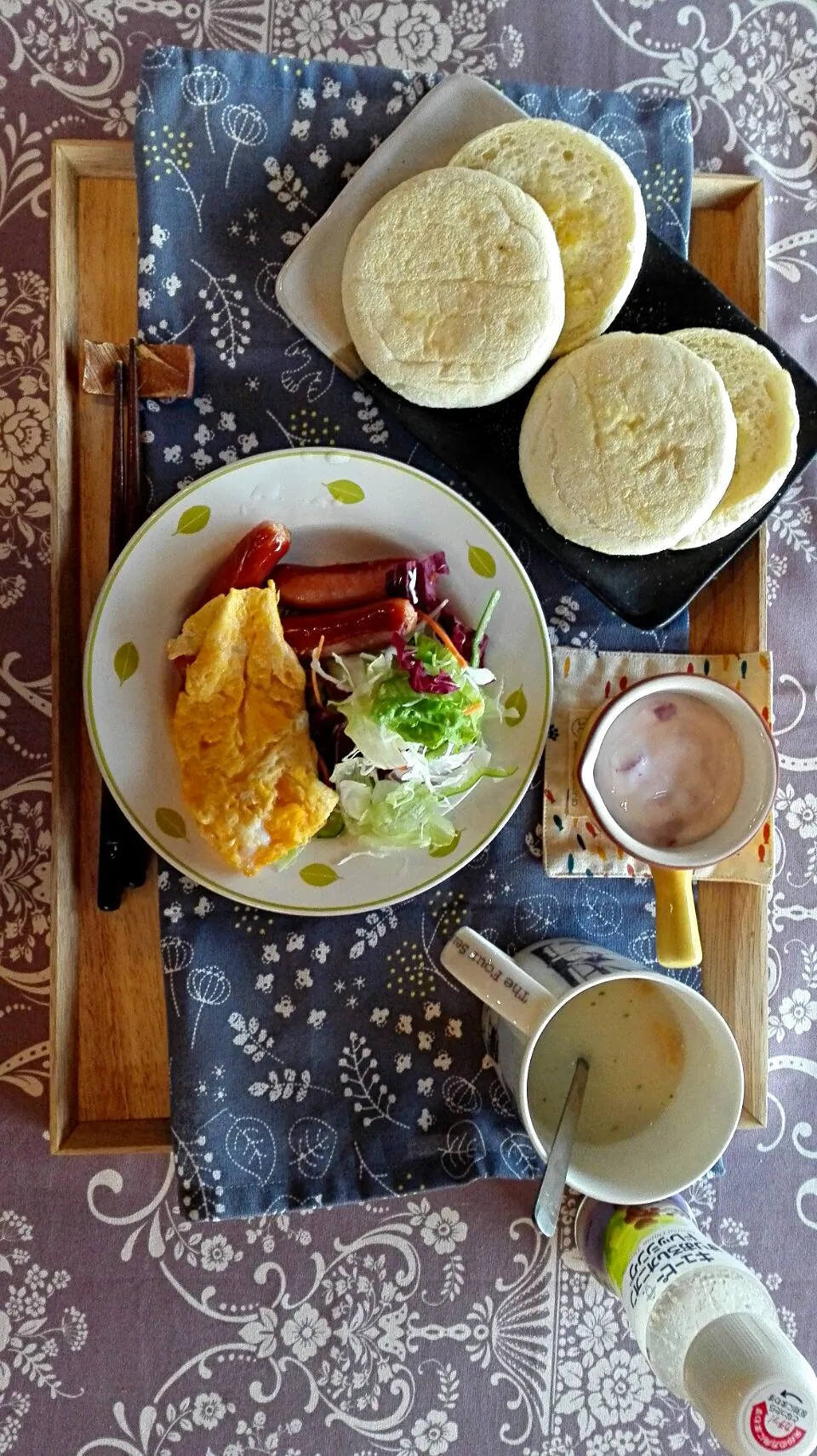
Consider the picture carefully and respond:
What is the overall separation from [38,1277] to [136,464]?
118cm

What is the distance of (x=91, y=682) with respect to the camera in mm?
1198

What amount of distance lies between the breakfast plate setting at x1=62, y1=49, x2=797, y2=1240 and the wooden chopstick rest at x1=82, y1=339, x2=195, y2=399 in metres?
0.01

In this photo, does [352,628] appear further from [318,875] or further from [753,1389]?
[753,1389]

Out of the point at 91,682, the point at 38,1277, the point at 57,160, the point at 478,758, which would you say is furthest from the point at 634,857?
the point at 57,160

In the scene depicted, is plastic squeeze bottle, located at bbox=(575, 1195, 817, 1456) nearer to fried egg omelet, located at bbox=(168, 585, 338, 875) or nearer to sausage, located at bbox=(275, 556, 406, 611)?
fried egg omelet, located at bbox=(168, 585, 338, 875)

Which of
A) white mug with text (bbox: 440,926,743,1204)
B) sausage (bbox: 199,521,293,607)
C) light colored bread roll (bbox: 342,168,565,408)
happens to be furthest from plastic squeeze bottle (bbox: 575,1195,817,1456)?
light colored bread roll (bbox: 342,168,565,408)

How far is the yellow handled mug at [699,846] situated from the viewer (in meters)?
1.20

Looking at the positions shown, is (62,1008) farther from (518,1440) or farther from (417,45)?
(417,45)

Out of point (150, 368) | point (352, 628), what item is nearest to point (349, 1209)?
point (352, 628)

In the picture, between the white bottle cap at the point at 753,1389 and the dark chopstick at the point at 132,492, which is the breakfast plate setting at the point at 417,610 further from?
the white bottle cap at the point at 753,1389

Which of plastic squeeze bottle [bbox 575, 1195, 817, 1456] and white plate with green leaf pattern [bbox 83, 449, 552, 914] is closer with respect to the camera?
plastic squeeze bottle [bbox 575, 1195, 817, 1456]

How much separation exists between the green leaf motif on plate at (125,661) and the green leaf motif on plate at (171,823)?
18cm

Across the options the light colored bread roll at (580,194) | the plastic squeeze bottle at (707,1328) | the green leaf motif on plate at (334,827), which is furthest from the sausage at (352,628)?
the plastic squeeze bottle at (707,1328)

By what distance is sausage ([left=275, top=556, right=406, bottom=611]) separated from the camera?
125 cm
